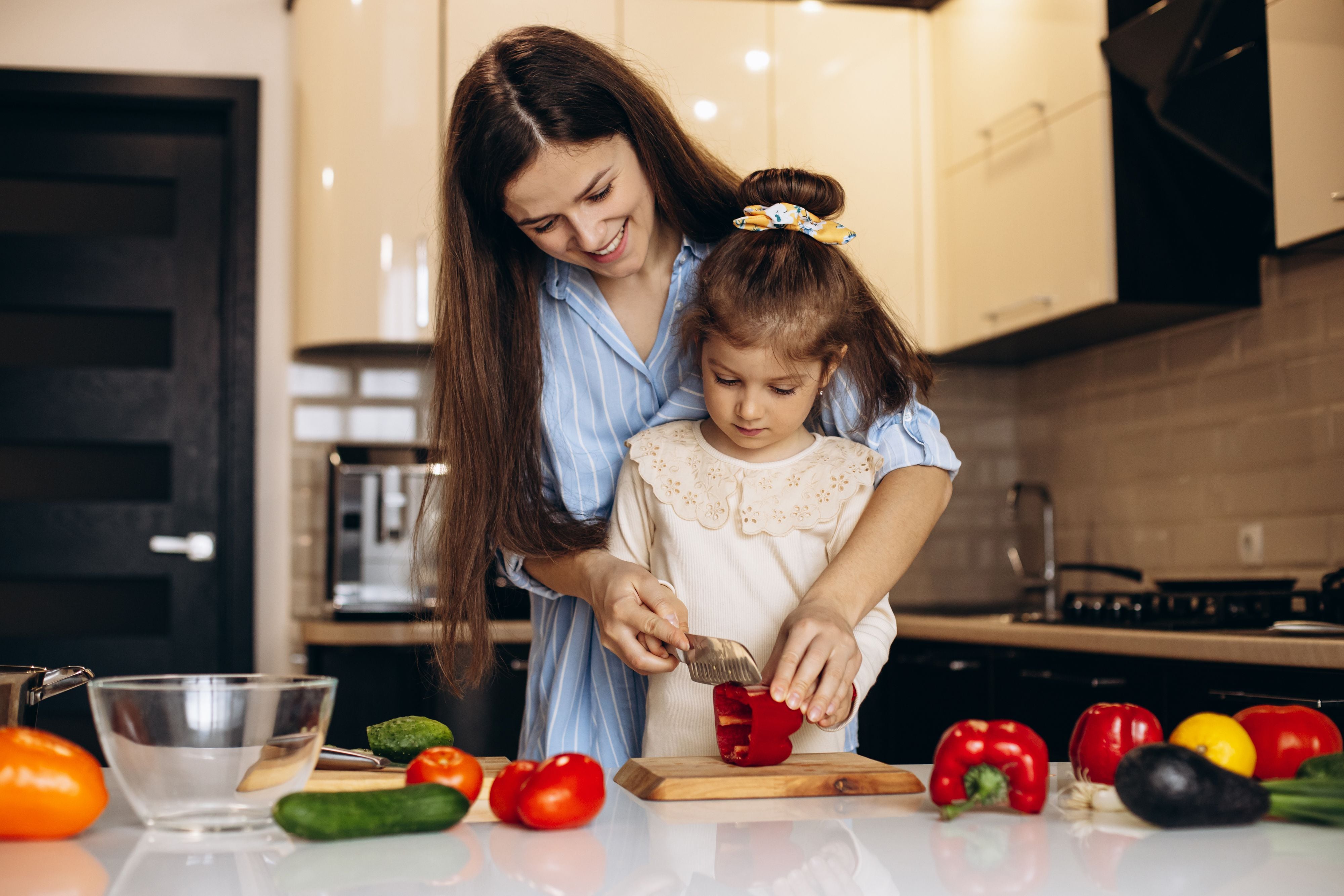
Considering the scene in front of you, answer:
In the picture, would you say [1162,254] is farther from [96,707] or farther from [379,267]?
[96,707]

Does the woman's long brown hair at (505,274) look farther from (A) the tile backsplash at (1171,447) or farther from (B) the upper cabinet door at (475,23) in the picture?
(B) the upper cabinet door at (475,23)

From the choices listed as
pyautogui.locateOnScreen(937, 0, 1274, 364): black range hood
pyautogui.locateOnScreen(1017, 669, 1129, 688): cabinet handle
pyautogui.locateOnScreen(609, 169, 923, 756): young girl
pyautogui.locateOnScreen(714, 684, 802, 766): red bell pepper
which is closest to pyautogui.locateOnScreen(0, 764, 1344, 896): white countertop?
pyautogui.locateOnScreen(714, 684, 802, 766): red bell pepper

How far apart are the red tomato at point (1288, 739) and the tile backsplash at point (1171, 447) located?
1557 millimetres

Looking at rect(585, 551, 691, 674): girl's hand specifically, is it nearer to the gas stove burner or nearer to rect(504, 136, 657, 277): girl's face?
rect(504, 136, 657, 277): girl's face

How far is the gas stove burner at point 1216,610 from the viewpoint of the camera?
214 cm

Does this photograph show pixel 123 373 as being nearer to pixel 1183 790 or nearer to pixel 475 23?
pixel 475 23

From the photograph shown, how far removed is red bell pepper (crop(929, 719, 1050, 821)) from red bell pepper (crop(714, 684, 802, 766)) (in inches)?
6.9

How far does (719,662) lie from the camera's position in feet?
3.64

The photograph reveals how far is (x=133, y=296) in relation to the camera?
3.46m

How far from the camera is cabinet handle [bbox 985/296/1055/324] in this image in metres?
2.89

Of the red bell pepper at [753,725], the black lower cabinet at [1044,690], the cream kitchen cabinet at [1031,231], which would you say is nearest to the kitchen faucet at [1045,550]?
the cream kitchen cabinet at [1031,231]

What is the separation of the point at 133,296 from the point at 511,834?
9.79 ft

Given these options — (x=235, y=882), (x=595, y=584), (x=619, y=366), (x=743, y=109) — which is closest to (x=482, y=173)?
(x=619, y=366)

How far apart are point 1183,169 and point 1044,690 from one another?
3.73 feet
